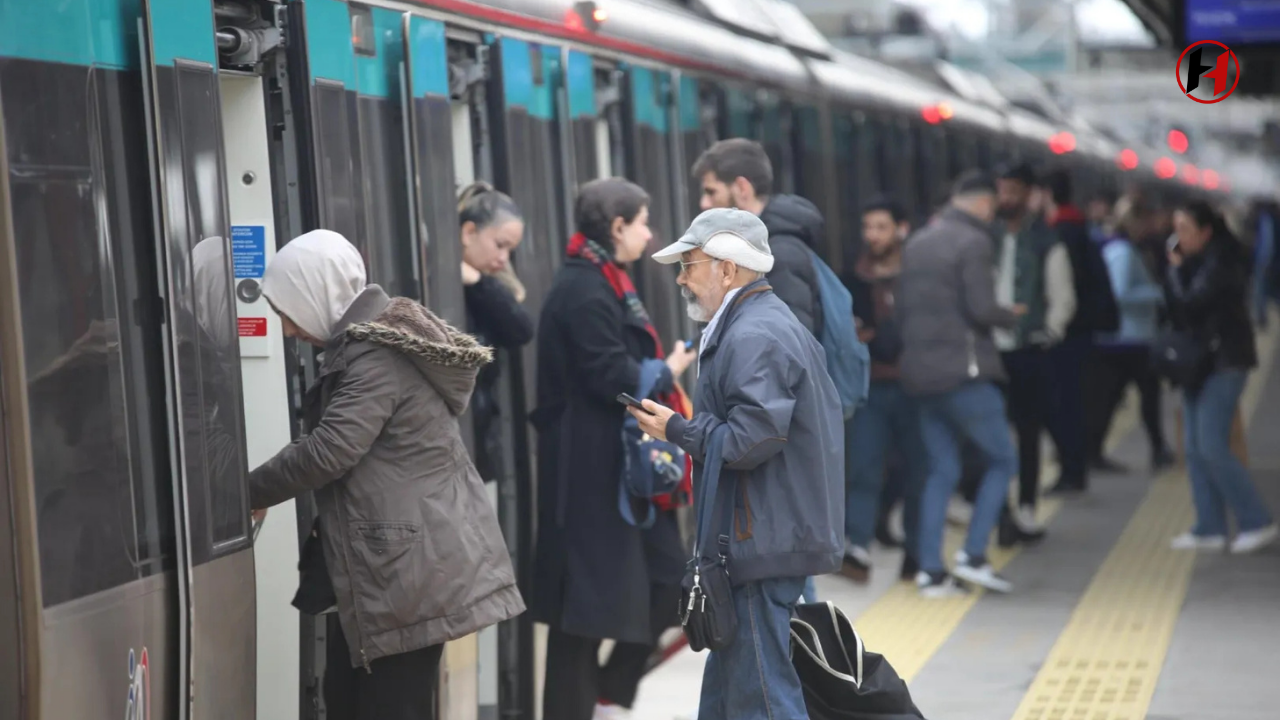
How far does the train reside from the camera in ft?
13.2

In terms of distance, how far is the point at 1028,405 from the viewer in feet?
37.5

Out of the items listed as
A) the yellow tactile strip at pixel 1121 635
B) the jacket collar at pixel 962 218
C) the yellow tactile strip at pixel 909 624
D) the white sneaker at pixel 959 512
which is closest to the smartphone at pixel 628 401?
the yellow tactile strip at pixel 1121 635

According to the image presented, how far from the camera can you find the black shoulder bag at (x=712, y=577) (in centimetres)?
512

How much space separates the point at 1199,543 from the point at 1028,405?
115 cm

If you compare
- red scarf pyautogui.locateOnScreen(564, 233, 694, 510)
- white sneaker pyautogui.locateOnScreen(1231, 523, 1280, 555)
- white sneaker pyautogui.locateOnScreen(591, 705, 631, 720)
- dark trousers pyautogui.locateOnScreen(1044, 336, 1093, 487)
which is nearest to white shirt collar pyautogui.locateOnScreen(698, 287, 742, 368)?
red scarf pyautogui.locateOnScreen(564, 233, 694, 510)

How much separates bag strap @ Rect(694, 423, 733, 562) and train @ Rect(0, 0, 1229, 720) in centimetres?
99

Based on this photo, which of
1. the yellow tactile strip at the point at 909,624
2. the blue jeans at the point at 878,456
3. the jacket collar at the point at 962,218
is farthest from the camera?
the blue jeans at the point at 878,456

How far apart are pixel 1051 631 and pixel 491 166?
331 centimetres

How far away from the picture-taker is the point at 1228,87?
14102 mm

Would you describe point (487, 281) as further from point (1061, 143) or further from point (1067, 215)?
point (1061, 143)

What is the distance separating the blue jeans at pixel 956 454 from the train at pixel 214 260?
5.46 ft

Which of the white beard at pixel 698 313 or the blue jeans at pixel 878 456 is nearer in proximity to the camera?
the white beard at pixel 698 313

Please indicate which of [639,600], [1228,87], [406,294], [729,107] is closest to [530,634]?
[639,600]

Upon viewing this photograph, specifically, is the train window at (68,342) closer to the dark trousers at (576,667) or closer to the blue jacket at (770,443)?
the blue jacket at (770,443)
